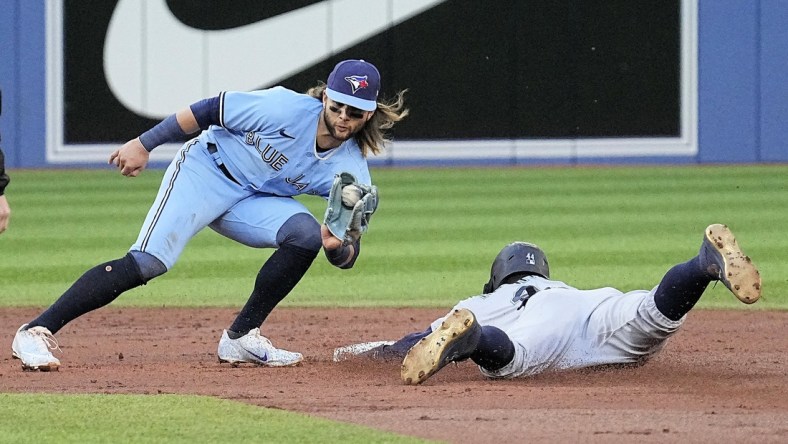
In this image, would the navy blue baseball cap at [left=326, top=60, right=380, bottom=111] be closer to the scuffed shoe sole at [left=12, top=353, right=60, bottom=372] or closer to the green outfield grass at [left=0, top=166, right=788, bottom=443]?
the green outfield grass at [left=0, top=166, right=788, bottom=443]

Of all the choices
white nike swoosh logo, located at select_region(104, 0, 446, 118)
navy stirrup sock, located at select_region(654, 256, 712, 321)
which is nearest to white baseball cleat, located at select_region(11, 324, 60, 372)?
navy stirrup sock, located at select_region(654, 256, 712, 321)

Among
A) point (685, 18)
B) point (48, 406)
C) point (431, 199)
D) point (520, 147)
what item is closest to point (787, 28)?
point (685, 18)

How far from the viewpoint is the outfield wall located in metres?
17.6

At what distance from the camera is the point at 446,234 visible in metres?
11.1

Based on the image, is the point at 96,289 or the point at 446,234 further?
the point at 446,234

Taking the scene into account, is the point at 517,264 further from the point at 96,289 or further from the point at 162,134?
the point at 96,289

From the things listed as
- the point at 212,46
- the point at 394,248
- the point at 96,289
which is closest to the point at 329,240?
the point at 96,289

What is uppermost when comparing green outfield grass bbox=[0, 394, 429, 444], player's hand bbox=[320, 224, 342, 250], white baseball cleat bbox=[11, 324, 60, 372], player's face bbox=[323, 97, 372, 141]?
player's face bbox=[323, 97, 372, 141]

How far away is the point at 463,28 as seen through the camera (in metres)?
17.7

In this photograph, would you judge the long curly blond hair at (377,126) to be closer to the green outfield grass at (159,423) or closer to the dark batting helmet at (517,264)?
the dark batting helmet at (517,264)

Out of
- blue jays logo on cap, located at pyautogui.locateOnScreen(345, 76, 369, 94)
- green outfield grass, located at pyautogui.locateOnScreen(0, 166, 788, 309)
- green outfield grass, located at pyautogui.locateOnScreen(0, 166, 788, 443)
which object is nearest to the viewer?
green outfield grass, located at pyautogui.locateOnScreen(0, 166, 788, 443)

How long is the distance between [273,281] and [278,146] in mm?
538

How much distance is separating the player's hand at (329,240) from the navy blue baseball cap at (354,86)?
530mm

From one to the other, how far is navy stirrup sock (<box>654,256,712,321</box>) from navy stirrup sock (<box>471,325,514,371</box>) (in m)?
0.56
